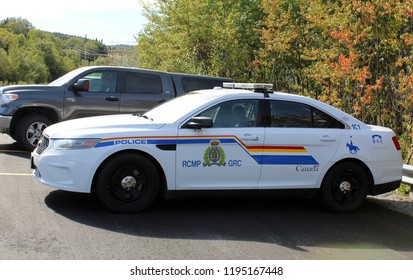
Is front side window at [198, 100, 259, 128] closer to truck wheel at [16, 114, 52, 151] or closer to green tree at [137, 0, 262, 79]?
truck wheel at [16, 114, 52, 151]

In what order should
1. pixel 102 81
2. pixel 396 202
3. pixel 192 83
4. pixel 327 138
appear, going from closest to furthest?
1. pixel 327 138
2. pixel 396 202
3. pixel 102 81
4. pixel 192 83

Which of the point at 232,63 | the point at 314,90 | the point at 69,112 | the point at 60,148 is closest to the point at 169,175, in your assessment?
the point at 60,148

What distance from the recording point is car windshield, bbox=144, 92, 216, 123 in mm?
6167

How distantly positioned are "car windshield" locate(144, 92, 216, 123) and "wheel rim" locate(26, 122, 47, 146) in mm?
4076

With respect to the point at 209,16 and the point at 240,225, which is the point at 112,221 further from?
the point at 209,16

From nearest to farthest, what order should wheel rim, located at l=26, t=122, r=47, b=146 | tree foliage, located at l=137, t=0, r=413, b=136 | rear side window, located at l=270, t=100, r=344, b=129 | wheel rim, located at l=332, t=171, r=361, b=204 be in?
rear side window, located at l=270, t=100, r=344, b=129 → wheel rim, located at l=332, t=171, r=361, b=204 → tree foliage, located at l=137, t=0, r=413, b=136 → wheel rim, located at l=26, t=122, r=47, b=146

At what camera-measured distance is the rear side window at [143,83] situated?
10508mm

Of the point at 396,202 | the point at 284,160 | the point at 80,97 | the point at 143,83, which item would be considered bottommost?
the point at 396,202

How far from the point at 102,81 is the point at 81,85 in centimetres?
58

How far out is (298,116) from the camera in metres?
6.47

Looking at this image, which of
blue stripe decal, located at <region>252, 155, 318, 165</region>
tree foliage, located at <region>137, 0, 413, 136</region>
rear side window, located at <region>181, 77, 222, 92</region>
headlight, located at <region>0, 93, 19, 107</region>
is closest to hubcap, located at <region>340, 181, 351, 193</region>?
blue stripe decal, located at <region>252, 155, 318, 165</region>

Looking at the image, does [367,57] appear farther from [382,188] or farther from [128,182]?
[128,182]

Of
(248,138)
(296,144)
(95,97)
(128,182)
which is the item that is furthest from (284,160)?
(95,97)
